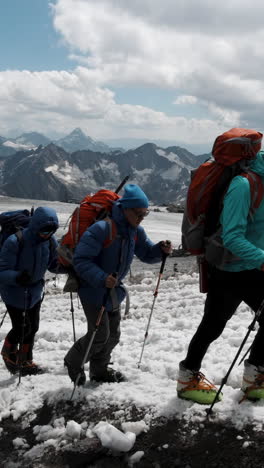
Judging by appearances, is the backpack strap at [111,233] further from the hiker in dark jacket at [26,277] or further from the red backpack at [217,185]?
the hiker in dark jacket at [26,277]

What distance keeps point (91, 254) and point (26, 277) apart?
6.06 feet

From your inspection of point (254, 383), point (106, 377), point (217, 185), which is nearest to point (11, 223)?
point (106, 377)

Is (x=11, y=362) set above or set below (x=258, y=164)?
below

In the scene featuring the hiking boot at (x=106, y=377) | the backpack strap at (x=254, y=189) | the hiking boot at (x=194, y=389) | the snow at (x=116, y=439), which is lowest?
the hiking boot at (x=106, y=377)

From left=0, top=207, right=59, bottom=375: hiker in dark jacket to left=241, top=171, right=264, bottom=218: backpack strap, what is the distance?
3.35 metres

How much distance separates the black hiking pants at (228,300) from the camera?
15.5 feet

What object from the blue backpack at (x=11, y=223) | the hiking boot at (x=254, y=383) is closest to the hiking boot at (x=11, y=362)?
the blue backpack at (x=11, y=223)

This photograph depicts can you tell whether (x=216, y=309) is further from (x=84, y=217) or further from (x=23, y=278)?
(x=23, y=278)

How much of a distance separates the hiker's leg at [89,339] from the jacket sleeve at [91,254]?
631mm

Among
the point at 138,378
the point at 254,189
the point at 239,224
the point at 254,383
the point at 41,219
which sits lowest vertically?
the point at 138,378

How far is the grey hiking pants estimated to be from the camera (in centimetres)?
582

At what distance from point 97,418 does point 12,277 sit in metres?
2.59

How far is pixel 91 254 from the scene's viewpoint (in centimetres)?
534

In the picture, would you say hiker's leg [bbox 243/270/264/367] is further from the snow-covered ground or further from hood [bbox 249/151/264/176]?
hood [bbox 249/151/264/176]
